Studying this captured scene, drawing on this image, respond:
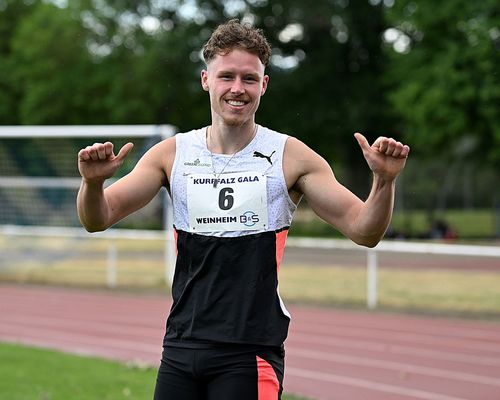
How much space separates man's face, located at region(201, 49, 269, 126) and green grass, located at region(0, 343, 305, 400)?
4451 millimetres

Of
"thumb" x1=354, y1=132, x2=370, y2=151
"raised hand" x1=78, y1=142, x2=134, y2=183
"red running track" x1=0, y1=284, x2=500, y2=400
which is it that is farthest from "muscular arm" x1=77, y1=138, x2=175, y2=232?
"red running track" x1=0, y1=284, x2=500, y2=400

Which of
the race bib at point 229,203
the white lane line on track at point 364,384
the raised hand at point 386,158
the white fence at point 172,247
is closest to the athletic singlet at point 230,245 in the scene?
the race bib at point 229,203

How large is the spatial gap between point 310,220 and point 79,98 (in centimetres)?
986

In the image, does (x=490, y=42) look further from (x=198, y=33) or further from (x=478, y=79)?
(x=198, y=33)

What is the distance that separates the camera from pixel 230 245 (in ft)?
10.9

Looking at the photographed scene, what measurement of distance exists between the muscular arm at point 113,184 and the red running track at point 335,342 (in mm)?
4960

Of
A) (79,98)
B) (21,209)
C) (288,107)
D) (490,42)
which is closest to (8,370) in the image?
(21,209)

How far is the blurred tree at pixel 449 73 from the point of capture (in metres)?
28.7

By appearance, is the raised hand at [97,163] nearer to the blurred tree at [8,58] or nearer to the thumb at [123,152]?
the thumb at [123,152]

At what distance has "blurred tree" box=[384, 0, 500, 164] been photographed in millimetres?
28672

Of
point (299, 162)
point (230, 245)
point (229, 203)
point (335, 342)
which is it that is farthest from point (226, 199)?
point (335, 342)

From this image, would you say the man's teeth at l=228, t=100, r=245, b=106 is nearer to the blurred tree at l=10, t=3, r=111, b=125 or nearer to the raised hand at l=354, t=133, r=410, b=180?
the raised hand at l=354, t=133, r=410, b=180

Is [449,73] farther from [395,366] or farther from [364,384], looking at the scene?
[364,384]

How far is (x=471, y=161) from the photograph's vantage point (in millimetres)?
36125
